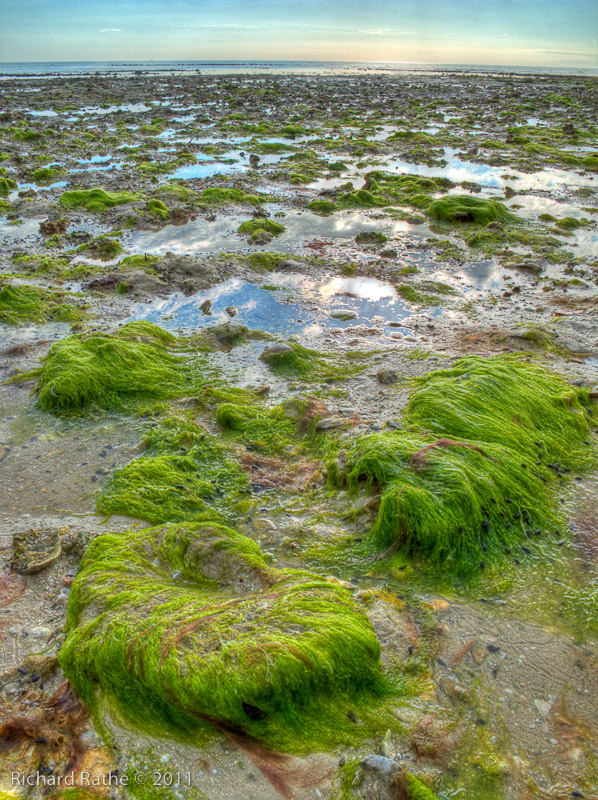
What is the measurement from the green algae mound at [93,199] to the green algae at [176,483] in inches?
372

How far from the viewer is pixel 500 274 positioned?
29.7 ft

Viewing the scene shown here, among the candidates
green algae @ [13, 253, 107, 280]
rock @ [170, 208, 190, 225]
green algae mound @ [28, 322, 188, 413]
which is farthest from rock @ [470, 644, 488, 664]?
rock @ [170, 208, 190, 225]

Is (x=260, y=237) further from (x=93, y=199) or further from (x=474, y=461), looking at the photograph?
(x=474, y=461)

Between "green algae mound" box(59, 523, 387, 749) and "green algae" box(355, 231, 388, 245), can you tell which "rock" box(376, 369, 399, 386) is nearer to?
"green algae mound" box(59, 523, 387, 749)

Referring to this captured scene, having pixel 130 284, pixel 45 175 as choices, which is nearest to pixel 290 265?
pixel 130 284

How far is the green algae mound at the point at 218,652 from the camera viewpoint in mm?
2486

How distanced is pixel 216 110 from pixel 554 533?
3487 centimetres

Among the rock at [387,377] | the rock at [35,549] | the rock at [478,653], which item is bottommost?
the rock at [478,653]

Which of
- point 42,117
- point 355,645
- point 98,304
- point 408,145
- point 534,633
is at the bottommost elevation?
point 534,633

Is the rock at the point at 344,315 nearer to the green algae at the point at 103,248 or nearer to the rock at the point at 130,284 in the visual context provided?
the rock at the point at 130,284

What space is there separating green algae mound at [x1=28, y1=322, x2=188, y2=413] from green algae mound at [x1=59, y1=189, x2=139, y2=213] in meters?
7.12

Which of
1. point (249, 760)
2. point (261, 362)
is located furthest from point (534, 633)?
point (261, 362)

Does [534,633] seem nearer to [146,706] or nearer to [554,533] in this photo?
[554,533]

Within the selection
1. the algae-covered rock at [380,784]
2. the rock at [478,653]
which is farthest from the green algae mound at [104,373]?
the algae-covered rock at [380,784]
